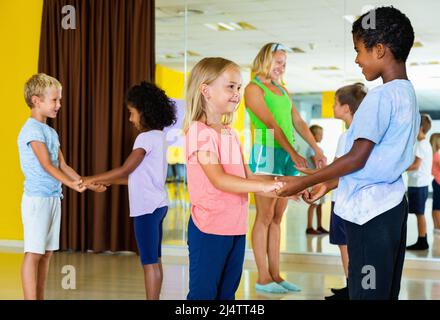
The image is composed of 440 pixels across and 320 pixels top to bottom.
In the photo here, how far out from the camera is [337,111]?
3566 mm

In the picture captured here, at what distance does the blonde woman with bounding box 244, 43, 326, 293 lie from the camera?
12.7 feet

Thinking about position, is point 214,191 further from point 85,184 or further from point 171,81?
point 171,81

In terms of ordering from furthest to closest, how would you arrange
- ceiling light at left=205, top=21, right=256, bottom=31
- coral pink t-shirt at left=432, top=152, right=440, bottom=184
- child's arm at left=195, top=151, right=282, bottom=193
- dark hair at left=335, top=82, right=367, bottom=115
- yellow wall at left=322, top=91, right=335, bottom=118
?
ceiling light at left=205, top=21, right=256, bottom=31
yellow wall at left=322, top=91, right=335, bottom=118
coral pink t-shirt at left=432, top=152, right=440, bottom=184
dark hair at left=335, top=82, right=367, bottom=115
child's arm at left=195, top=151, right=282, bottom=193

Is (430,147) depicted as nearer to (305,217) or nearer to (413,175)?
(413,175)

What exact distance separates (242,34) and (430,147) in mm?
1969

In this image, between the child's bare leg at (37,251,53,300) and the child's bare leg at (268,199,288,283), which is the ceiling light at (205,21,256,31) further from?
the child's bare leg at (37,251,53,300)

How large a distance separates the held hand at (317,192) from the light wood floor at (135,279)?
159 cm

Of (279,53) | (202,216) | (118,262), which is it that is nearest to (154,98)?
(279,53)

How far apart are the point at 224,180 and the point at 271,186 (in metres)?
0.17

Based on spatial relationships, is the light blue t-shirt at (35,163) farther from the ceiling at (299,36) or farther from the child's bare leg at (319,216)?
the child's bare leg at (319,216)

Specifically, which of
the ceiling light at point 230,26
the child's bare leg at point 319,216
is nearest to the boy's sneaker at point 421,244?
the child's bare leg at point 319,216

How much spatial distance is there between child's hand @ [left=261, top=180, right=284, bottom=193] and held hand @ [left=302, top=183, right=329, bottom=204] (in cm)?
19

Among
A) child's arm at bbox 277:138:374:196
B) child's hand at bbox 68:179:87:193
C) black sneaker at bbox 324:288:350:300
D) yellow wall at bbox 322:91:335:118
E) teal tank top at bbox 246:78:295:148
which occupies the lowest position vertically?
black sneaker at bbox 324:288:350:300

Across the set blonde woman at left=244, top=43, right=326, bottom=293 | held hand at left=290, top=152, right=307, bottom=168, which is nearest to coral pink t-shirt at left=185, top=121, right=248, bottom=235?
held hand at left=290, top=152, right=307, bottom=168
